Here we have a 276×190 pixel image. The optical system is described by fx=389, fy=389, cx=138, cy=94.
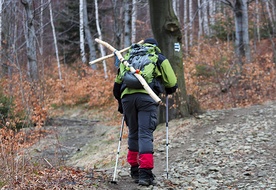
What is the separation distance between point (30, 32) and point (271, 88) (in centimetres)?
883

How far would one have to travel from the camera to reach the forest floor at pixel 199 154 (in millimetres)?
5676

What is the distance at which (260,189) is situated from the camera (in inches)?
209

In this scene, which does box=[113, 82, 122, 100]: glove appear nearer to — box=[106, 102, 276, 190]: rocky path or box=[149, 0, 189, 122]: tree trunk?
box=[106, 102, 276, 190]: rocky path

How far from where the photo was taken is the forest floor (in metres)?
5.68

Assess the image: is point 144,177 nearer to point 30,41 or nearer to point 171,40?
point 171,40

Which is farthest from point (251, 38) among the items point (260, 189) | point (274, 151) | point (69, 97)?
point (260, 189)

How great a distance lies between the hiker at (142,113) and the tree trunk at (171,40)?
3.93m

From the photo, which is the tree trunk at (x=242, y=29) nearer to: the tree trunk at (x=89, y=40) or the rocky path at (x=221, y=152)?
the rocky path at (x=221, y=152)

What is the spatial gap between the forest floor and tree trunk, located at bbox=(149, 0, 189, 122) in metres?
0.43

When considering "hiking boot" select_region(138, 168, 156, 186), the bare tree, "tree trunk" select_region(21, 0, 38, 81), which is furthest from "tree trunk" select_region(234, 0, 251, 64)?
"hiking boot" select_region(138, 168, 156, 186)

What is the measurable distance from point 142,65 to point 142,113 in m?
0.67

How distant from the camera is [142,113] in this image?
5.45 m

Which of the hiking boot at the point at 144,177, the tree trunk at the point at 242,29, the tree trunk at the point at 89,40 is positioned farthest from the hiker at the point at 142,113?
the tree trunk at the point at 89,40

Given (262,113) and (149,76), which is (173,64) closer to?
(262,113)
